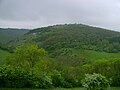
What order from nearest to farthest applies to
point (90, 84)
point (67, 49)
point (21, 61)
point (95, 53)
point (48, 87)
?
point (90, 84)
point (48, 87)
point (21, 61)
point (95, 53)
point (67, 49)

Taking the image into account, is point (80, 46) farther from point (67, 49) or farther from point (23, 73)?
point (23, 73)

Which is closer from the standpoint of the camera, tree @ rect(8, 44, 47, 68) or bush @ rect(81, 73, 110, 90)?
bush @ rect(81, 73, 110, 90)

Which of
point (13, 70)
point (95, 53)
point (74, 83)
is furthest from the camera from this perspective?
point (95, 53)

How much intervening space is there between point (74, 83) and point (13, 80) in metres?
11.0

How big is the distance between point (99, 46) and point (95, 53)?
1799 cm

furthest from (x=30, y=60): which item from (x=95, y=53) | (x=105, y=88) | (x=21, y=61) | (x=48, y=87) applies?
(x=95, y=53)

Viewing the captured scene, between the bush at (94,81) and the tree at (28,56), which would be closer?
the bush at (94,81)

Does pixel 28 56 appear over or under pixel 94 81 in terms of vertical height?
under

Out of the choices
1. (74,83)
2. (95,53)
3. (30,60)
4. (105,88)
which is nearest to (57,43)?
(95,53)

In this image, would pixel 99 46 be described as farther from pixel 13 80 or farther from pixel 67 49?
pixel 13 80

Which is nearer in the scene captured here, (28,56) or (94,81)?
(94,81)

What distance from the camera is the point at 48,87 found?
3522cm

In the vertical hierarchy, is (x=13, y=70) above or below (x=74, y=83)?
above

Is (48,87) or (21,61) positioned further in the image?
(21,61)
